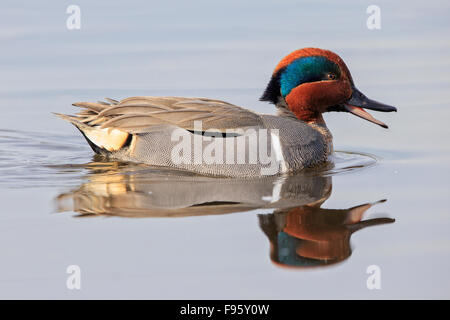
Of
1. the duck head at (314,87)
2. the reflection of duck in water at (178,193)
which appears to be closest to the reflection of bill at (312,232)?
the reflection of duck in water at (178,193)

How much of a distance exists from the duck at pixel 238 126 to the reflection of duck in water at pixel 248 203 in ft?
0.57

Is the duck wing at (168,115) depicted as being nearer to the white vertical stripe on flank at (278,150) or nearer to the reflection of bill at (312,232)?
the white vertical stripe on flank at (278,150)

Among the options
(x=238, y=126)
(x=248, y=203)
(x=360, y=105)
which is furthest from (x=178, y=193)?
(x=360, y=105)

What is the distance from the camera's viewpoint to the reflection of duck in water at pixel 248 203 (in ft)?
18.8

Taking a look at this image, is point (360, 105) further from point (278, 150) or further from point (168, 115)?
point (168, 115)

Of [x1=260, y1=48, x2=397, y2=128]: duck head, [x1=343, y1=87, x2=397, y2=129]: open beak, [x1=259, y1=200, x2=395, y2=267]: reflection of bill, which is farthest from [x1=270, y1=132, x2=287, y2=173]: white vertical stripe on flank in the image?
[x1=259, y1=200, x2=395, y2=267]: reflection of bill

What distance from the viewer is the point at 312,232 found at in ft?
19.4

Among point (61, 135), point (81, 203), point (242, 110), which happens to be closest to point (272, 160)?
point (242, 110)

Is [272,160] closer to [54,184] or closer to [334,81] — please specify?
[334,81]

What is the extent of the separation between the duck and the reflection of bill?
52.7 inches

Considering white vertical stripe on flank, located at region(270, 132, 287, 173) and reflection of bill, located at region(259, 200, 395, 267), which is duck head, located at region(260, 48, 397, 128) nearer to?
white vertical stripe on flank, located at region(270, 132, 287, 173)

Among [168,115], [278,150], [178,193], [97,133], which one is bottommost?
[178,193]

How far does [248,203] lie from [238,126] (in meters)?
1.30

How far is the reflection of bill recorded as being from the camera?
5570mm
